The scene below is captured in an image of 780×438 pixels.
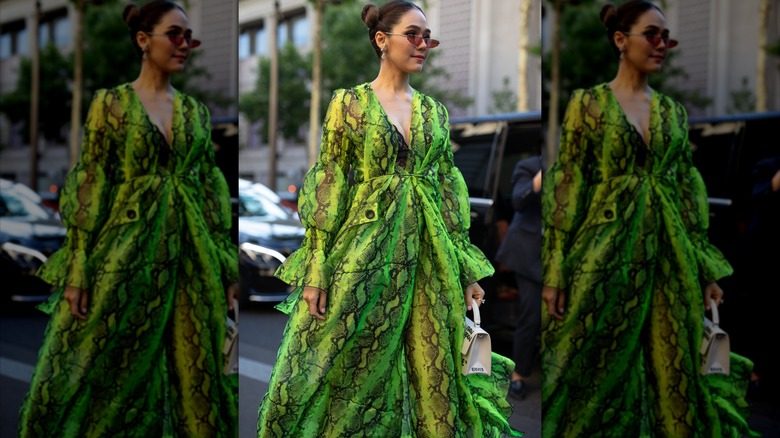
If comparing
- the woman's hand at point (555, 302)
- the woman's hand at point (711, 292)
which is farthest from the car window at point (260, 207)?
the woman's hand at point (711, 292)

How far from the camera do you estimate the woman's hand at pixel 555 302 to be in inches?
189

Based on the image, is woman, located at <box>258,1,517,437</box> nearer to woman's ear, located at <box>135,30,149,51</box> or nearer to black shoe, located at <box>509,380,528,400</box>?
black shoe, located at <box>509,380,528,400</box>

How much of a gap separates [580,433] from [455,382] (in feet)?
4.11

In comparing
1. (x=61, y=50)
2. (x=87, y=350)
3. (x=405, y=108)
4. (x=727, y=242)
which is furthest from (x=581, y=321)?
(x=61, y=50)

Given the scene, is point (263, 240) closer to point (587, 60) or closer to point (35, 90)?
point (35, 90)

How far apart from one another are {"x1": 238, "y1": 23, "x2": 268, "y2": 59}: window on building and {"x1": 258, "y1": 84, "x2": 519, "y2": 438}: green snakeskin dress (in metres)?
0.62

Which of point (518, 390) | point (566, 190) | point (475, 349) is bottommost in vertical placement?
point (518, 390)

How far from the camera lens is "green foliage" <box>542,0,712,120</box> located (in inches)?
189

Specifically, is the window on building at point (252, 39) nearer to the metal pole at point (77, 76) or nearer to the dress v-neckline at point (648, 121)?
the metal pole at point (77, 76)

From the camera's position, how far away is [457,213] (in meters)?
3.82

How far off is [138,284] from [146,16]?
1073 mm

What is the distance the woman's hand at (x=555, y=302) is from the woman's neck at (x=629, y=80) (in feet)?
2.95

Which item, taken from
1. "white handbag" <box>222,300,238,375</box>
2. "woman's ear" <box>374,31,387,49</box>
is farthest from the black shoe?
"woman's ear" <box>374,31,387,49</box>

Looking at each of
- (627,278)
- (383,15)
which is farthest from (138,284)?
(627,278)
